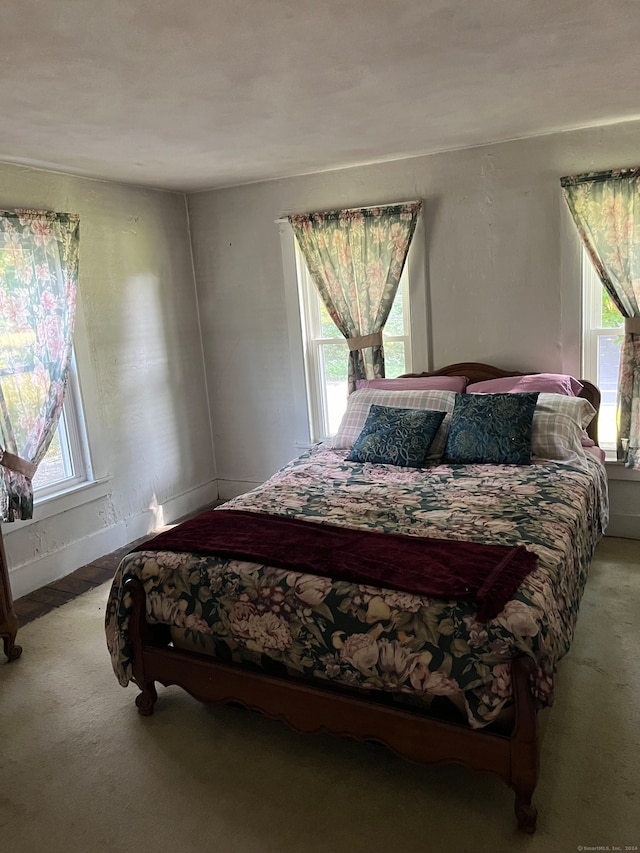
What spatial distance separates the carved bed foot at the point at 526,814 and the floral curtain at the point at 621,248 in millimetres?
2305

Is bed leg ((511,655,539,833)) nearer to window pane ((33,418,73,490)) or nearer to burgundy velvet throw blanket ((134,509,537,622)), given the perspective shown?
burgundy velvet throw blanket ((134,509,537,622))

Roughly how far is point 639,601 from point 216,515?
2.06 metres

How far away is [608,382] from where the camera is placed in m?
3.82

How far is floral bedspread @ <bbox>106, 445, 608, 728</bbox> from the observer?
189 cm

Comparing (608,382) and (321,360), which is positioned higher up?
(321,360)

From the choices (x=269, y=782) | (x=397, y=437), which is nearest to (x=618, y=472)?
(x=397, y=437)

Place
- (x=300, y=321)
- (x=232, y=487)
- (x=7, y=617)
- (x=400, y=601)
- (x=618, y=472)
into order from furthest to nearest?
1. (x=232, y=487)
2. (x=300, y=321)
3. (x=618, y=472)
4. (x=7, y=617)
5. (x=400, y=601)

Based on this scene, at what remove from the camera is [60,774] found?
88.0 inches

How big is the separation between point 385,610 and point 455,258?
2625mm

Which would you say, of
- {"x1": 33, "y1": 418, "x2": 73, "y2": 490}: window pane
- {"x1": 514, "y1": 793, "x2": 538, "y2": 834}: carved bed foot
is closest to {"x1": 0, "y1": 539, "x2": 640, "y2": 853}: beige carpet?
{"x1": 514, "y1": 793, "x2": 538, "y2": 834}: carved bed foot

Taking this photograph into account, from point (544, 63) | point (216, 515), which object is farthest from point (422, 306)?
point (216, 515)

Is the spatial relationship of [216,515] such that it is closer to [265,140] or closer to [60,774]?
[60,774]

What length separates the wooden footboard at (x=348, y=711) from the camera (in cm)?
184

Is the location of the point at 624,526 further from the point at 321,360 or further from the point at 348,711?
the point at 348,711
